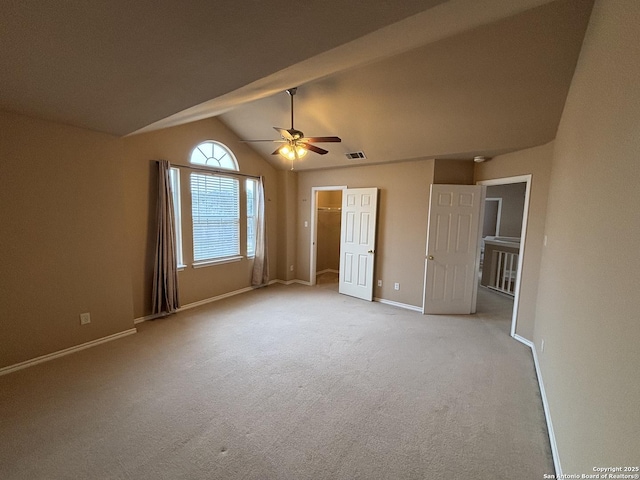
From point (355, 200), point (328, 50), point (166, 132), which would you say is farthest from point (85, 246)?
point (355, 200)

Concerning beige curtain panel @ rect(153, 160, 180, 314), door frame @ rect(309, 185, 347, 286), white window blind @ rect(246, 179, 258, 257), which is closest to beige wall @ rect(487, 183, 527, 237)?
door frame @ rect(309, 185, 347, 286)

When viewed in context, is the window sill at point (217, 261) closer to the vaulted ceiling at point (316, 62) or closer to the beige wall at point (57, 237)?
the beige wall at point (57, 237)

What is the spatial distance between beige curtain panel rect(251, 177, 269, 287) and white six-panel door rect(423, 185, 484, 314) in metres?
3.03

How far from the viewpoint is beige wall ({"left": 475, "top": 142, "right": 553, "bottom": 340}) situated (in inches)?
128

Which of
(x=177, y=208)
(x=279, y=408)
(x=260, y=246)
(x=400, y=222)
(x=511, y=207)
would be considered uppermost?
(x=511, y=207)

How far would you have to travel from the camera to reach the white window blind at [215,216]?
4355 millimetres

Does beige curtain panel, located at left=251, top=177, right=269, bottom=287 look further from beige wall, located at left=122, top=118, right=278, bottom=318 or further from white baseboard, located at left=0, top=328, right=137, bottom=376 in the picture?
white baseboard, located at left=0, top=328, right=137, bottom=376

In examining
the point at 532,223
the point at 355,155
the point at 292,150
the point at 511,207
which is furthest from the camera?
the point at 511,207

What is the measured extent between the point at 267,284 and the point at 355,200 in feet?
8.34

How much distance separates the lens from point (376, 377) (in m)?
2.61

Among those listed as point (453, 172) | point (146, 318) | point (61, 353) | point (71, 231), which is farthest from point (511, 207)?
point (61, 353)

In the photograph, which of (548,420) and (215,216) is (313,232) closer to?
(215,216)

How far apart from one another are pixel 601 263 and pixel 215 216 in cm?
464

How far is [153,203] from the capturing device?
3752mm
